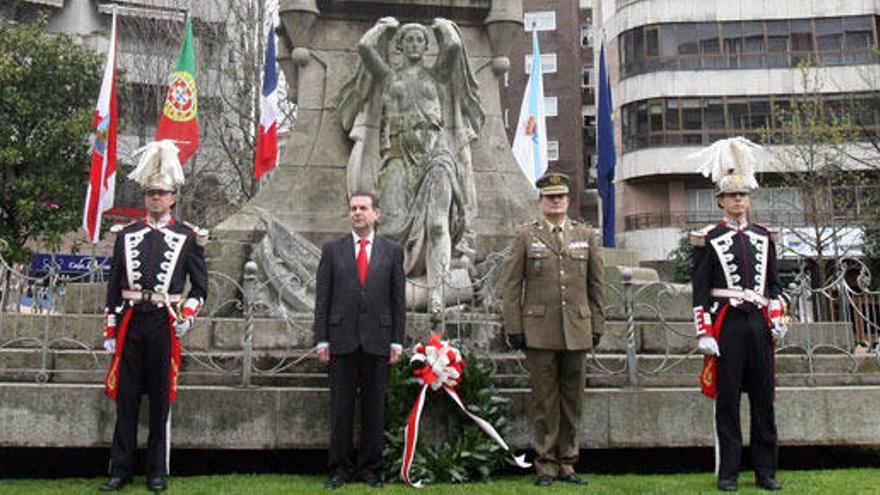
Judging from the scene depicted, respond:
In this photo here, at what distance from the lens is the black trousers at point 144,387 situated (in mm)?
6465

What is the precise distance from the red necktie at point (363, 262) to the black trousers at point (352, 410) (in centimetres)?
60

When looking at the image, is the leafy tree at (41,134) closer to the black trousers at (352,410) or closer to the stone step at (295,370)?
the stone step at (295,370)

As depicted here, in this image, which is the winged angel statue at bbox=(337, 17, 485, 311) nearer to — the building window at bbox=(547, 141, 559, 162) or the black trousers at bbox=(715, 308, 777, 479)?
the black trousers at bbox=(715, 308, 777, 479)

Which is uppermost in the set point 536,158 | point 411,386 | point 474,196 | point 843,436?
point 536,158

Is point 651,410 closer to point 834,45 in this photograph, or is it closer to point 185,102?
point 185,102

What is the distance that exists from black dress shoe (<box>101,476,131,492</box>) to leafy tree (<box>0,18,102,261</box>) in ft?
66.2

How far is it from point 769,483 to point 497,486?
6.81ft

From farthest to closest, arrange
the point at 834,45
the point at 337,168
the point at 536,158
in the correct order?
the point at 834,45 < the point at 536,158 < the point at 337,168

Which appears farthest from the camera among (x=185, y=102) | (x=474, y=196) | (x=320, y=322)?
(x=185, y=102)

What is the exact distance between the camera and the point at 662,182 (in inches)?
1650

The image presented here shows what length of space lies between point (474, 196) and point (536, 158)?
35.0 ft

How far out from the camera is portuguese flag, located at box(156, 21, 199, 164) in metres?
18.1

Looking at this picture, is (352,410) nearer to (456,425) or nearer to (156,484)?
(456,425)

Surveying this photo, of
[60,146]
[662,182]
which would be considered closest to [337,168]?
[60,146]
